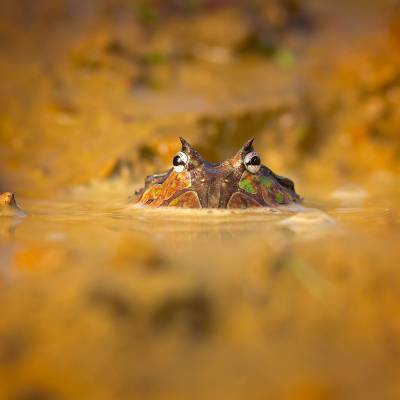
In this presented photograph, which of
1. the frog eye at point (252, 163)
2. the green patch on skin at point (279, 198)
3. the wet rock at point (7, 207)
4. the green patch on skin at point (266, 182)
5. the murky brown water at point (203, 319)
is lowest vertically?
the murky brown water at point (203, 319)

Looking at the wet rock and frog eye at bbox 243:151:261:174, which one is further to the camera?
frog eye at bbox 243:151:261:174

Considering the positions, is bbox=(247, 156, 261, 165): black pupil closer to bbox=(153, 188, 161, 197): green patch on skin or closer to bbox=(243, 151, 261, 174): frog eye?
bbox=(243, 151, 261, 174): frog eye

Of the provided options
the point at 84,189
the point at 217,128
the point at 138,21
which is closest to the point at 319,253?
the point at 84,189

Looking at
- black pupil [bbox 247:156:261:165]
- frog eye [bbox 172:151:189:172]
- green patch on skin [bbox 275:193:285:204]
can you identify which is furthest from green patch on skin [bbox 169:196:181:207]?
green patch on skin [bbox 275:193:285:204]

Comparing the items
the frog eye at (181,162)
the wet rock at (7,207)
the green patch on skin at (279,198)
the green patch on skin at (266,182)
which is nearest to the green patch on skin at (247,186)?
the green patch on skin at (266,182)

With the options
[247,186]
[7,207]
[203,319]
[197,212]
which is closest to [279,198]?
[247,186]

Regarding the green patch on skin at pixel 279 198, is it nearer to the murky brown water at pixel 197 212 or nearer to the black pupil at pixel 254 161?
the murky brown water at pixel 197 212

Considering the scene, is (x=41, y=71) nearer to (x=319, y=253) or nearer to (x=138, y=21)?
(x=138, y=21)
